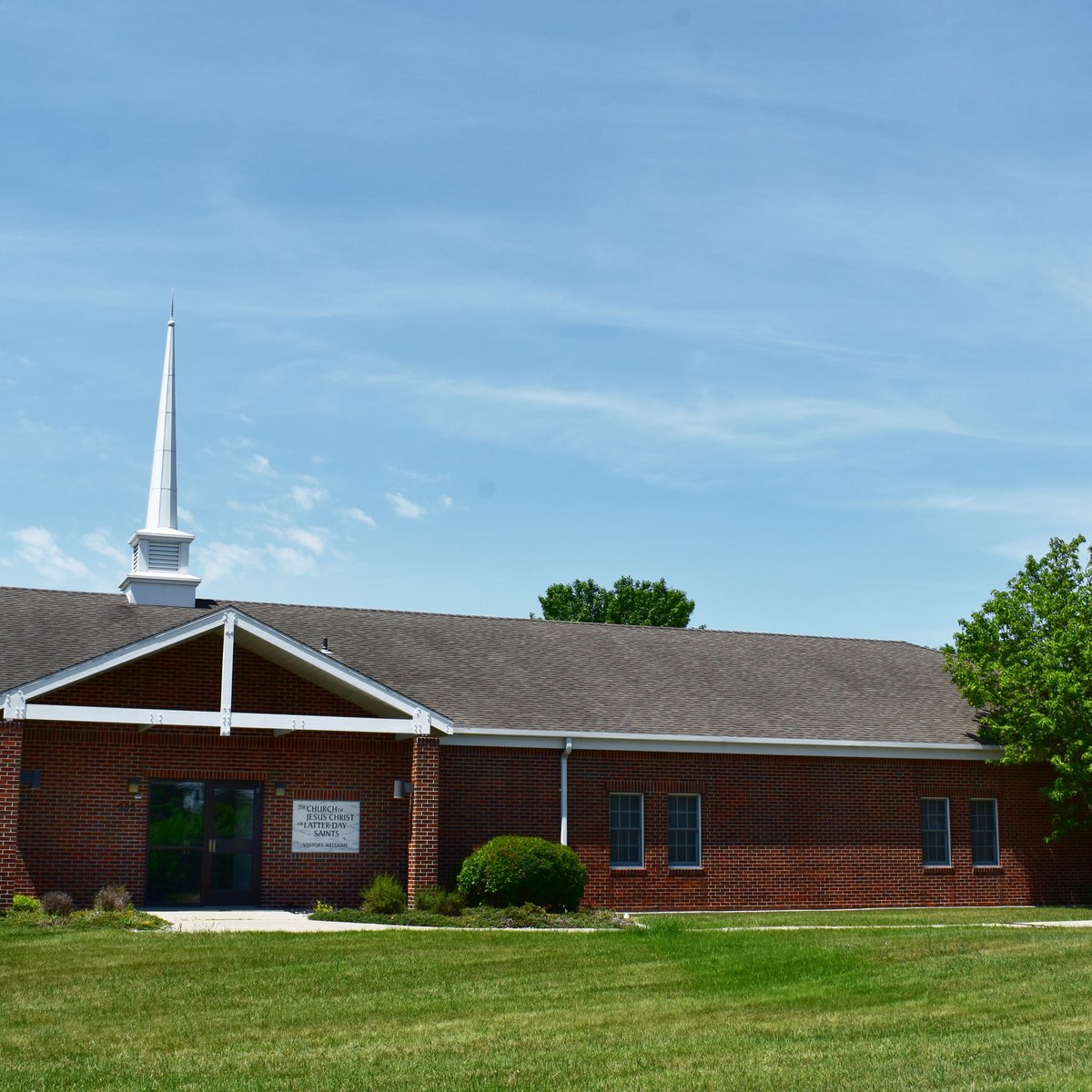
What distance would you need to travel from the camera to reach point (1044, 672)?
26.9 m

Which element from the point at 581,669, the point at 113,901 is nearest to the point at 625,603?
the point at 581,669

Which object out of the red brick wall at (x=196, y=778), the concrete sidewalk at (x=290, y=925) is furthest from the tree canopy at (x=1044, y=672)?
the red brick wall at (x=196, y=778)

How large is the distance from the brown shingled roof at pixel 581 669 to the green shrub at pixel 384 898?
287cm

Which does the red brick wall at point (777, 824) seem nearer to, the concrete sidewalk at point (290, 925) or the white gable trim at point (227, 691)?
the white gable trim at point (227, 691)

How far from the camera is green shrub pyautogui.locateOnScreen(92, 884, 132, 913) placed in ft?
70.6

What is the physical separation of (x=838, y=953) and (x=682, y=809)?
905 cm

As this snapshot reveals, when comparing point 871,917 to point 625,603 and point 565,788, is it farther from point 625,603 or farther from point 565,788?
point 625,603

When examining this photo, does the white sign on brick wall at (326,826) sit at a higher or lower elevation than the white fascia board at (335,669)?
lower

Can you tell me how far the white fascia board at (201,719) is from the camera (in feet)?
71.1

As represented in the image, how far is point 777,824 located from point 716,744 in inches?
79.1

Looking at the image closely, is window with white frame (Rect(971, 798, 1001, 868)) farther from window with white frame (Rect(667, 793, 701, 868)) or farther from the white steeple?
the white steeple

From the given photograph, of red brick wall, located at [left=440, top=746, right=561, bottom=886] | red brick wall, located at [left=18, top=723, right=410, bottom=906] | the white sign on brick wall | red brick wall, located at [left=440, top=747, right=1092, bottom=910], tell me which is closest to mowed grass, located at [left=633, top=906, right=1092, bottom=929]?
red brick wall, located at [left=440, top=747, right=1092, bottom=910]

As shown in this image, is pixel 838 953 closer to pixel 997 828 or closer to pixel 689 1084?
pixel 689 1084

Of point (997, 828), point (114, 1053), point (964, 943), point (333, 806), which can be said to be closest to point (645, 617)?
point (997, 828)
